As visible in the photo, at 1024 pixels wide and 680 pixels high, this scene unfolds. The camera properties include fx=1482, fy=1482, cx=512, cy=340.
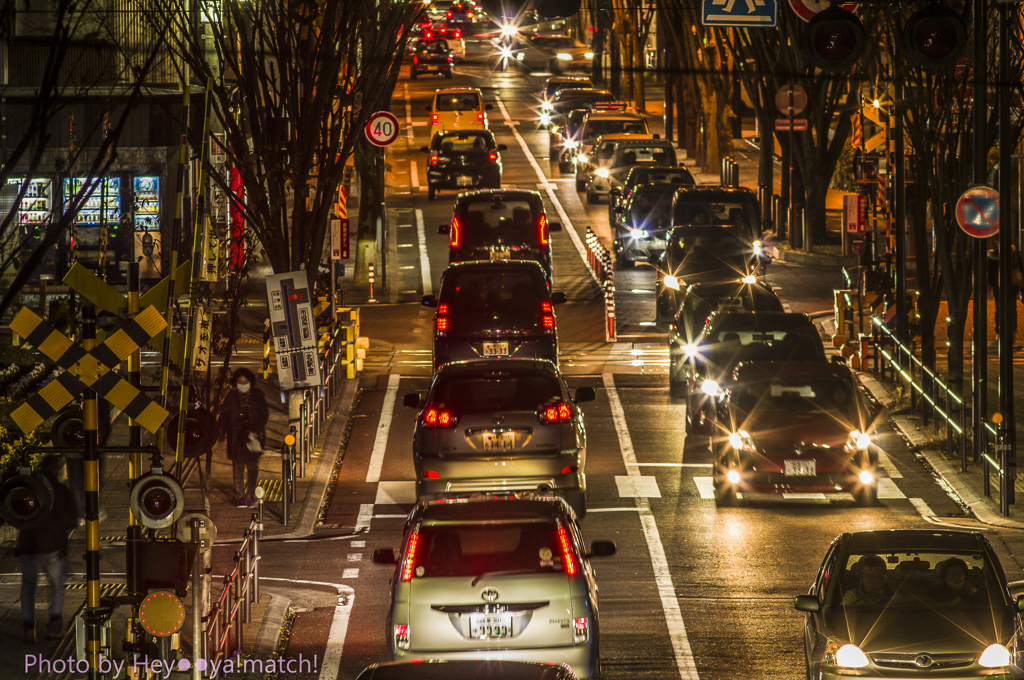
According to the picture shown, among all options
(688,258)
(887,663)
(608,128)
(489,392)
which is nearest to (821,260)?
(688,258)

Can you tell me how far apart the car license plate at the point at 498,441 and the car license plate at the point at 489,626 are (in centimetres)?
544

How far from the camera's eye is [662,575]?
14.5 metres

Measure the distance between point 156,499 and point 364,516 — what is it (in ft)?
25.8

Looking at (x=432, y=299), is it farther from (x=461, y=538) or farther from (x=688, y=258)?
(x=461, y=538)

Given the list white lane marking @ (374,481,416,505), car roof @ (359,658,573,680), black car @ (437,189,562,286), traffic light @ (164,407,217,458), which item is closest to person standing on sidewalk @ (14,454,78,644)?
traffic light @ (164,407,217,458)

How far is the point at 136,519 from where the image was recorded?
9.66 m

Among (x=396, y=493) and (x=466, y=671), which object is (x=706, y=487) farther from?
(x=466, y=671)

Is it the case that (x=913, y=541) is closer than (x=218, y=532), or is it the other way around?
(x=913, y=541)

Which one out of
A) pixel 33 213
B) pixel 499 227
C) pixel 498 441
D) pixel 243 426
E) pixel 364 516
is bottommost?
pixel 364 516

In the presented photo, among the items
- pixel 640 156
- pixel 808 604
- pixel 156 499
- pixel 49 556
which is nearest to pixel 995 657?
pixel 808 604

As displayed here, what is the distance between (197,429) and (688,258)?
64.1 ft

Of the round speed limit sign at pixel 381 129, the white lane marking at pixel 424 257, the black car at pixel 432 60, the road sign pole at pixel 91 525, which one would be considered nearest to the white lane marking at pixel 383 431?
the round speed limit sign at pixel 381 129

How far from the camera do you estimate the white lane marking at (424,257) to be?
3394cm

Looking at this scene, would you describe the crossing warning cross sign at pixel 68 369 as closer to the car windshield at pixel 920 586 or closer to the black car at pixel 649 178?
the car windshield at pixel 920 586
